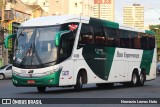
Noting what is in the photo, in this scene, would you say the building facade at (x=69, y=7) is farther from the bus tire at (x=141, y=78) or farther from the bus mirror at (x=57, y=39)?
the bus mirror at (x=57, y=39)

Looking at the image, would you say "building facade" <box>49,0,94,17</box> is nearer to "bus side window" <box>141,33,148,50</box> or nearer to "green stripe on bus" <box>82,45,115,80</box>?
"bus side window" <box>141,33,148,50</box>

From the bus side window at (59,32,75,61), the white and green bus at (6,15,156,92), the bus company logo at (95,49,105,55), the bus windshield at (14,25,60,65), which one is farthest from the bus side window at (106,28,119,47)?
the bus windshield at (14,25,60,65)

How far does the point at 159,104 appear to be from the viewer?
1599cm

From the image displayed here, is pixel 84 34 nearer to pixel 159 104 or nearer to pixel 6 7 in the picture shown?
pixel 159 104

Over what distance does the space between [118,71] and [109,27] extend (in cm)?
258

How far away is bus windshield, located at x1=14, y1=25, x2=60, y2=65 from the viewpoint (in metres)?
21.5

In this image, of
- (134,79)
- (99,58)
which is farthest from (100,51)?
(134,79)

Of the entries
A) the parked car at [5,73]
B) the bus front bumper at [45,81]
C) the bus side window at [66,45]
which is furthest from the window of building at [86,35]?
the parked car at [5,73]

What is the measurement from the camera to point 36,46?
2170 centimetres

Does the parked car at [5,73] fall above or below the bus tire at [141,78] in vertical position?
below

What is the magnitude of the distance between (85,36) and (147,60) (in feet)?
28.7

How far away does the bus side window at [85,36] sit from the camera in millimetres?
22938

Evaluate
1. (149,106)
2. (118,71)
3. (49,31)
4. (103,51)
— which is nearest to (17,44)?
(49,31)

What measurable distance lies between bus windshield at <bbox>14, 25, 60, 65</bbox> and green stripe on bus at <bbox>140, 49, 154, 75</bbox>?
9847 millimetres
